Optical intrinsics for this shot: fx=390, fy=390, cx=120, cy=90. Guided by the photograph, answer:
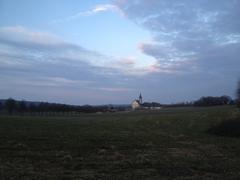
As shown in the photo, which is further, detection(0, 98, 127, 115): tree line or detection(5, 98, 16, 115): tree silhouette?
detection(0, 98, 127, 115): tree line

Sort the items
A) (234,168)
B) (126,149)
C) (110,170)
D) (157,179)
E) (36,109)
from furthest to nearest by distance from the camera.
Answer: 1. (36,109)
2. (126,149)
3. (234,168)
4. (110,170)
5. (157,179)

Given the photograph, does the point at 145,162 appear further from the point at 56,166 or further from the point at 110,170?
the point at 56,166

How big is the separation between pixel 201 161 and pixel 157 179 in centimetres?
547

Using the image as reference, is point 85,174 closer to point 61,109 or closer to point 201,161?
point 201,161

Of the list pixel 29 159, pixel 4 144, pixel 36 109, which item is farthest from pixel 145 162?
pixel 36 109

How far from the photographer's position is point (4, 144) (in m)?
21.7

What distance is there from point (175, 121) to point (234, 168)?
3787 cm

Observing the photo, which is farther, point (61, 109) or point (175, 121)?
point (61, 109)

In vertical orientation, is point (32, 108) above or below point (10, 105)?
below

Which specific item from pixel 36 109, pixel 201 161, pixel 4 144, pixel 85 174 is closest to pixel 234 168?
pixel 201 161

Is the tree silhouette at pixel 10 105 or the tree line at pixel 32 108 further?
the tree line at pixel 32 108

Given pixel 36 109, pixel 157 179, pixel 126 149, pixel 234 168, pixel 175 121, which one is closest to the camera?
pixel 157 179

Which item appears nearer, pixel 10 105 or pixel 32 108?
A: pixel 10 105

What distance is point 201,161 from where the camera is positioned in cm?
1741
